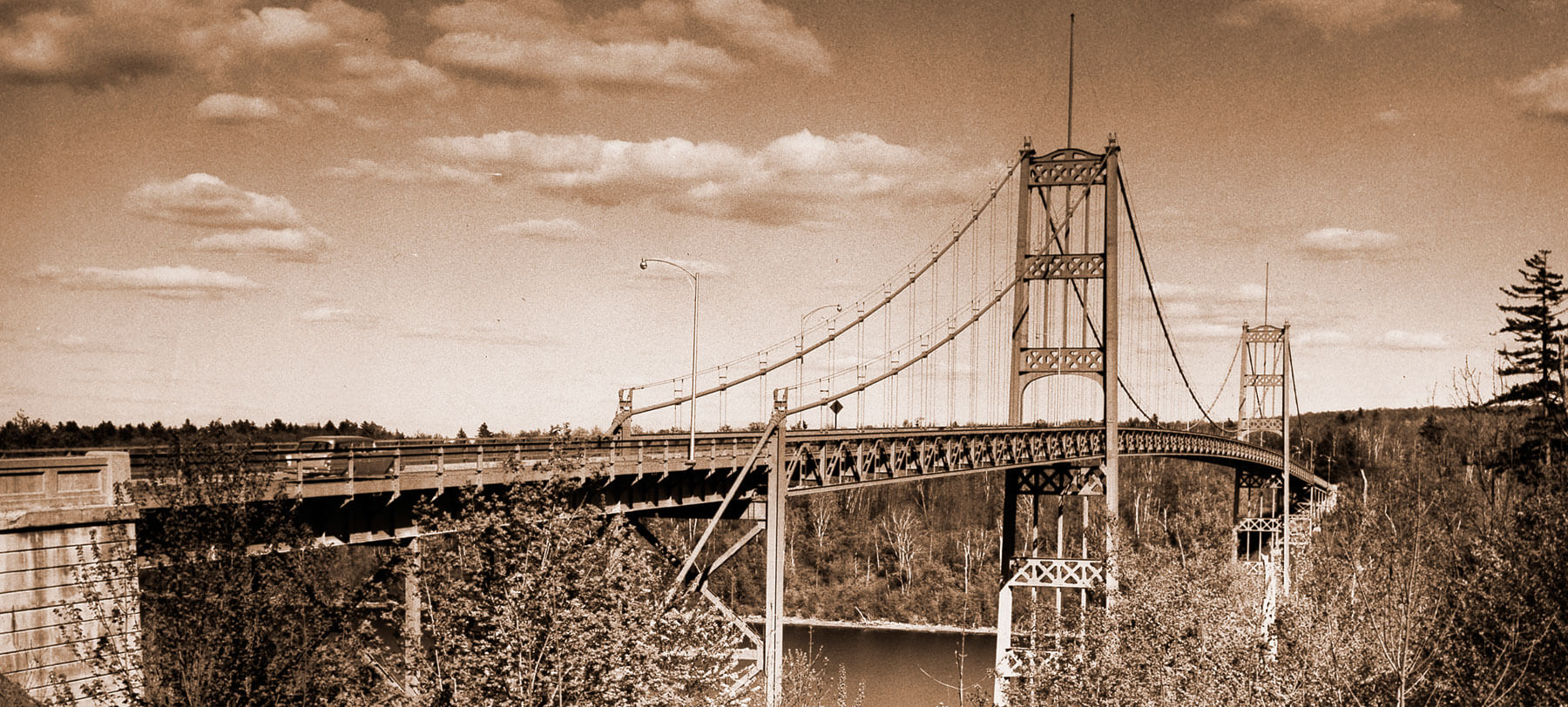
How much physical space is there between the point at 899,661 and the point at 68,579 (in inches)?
2453

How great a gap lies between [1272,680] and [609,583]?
12531mm

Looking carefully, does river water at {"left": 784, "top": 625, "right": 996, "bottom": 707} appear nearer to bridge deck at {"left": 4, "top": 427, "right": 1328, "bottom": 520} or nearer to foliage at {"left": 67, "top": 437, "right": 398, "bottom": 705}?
bridge deck at {"left": 4, "top": 427, "right": 1328, "bottom": 520}

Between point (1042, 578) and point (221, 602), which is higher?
point (221, 602)

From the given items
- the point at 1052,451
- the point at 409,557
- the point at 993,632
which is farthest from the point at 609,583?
the point at 993,632

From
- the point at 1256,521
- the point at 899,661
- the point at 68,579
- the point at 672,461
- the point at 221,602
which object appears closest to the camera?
the point at 68,579

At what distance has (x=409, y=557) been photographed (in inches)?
755

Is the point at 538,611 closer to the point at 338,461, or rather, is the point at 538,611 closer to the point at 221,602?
the point at 221,602

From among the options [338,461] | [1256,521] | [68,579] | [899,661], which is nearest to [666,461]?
[338,461]

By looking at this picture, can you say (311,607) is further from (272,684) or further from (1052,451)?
(1052,451)

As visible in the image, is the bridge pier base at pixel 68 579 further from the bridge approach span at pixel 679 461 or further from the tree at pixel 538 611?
the tree at pixel 538 611

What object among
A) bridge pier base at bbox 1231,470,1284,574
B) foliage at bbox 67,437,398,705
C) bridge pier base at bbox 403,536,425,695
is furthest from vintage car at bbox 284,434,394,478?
bridge pier base at bbox 1231,470,1284,574

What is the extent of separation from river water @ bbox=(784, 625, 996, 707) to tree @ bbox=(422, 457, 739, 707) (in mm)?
34058

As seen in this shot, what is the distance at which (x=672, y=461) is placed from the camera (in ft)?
90.5

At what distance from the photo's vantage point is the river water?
62.0m
